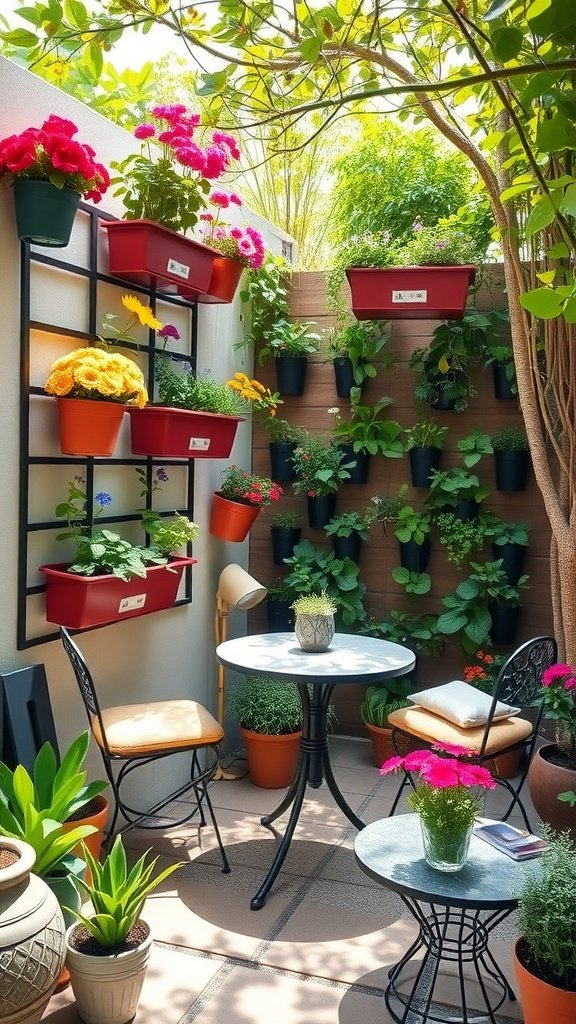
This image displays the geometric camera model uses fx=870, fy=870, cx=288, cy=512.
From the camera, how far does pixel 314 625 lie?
3125 mm

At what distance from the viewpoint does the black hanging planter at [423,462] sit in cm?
416

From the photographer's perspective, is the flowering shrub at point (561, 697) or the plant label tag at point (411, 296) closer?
the flowering shrub at point (561, 697)

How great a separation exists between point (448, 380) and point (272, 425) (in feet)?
2.99

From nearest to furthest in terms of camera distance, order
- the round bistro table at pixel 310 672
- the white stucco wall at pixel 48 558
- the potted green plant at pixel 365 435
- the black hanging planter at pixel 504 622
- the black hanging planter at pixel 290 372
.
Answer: the white stucco wall at pixel 48 558
the round bistro table at pixel 310 672
the black hanging planter at pixel 504 622
the potted green plant at pixel 365 435
the black hanging planter at pixel 290 372

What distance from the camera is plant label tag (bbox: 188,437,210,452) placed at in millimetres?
3328

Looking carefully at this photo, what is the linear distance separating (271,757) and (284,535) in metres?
1.15

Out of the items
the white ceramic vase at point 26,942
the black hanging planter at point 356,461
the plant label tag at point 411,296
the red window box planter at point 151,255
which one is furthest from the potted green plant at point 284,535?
the white ceramic vase at point 26,942

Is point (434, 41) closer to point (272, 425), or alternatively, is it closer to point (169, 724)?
point (272, 425)

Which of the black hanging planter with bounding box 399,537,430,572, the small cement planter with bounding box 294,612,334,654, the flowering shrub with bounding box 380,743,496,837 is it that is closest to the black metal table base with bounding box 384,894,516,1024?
the flowering shrub with bounding box 380,743,496,837

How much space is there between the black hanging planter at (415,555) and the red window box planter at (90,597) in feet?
5.27

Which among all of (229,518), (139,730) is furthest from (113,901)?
(229,518)

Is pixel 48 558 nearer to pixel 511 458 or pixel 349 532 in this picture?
pixel 349 532

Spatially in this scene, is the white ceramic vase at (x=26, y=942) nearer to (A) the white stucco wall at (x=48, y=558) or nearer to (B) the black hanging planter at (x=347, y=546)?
(A) the white stucco wall at (x=48, y=558)

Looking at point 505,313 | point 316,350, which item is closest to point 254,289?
point 316,350
